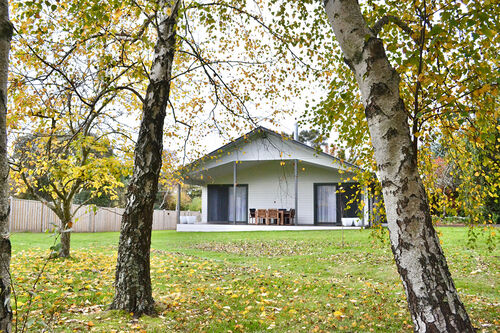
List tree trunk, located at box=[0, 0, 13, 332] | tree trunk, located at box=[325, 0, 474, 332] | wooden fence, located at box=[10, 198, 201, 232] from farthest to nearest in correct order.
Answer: wooden fence, located at box=[10, 198, 201, 232]
tree trunk, located at box=[325, 0, 474, 332]
tree trunk, located at box=[0, 0, 13, 332]

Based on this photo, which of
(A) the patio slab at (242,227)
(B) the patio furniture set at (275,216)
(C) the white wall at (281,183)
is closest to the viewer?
(A) the patio slab at (242,227)

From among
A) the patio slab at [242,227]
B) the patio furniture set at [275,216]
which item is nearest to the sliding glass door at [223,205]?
the patio furniture set at [275,216]

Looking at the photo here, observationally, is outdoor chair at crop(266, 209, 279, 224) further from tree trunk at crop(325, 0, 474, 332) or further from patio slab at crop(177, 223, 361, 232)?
tree trunk at crop(325, 0, 474, 332)

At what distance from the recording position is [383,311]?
183 inches

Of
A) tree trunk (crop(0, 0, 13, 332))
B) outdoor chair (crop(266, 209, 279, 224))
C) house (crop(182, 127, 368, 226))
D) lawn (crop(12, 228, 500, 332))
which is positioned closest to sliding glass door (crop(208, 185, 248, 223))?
house (crop(182, 127, 368, 226))

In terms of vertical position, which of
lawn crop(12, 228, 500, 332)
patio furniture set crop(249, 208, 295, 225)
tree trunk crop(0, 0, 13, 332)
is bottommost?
lawn crop(12, 228, 500, 332)

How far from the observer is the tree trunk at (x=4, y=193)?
1907 mm

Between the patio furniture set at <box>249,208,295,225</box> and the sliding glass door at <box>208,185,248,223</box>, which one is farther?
the sliding glass door at <box>208,185,248,223</box>

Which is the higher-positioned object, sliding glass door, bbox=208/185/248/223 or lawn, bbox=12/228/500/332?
sliding glass door, bbox=208/185/248/223

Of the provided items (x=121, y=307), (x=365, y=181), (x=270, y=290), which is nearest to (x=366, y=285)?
(x=270, y=290)

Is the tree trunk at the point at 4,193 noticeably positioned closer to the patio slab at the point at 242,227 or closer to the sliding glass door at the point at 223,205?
the patio slab at the point at 242,227

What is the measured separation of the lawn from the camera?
4.10 meters

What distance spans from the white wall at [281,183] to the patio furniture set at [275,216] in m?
0.89

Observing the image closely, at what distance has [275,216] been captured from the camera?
19422 millimetres
